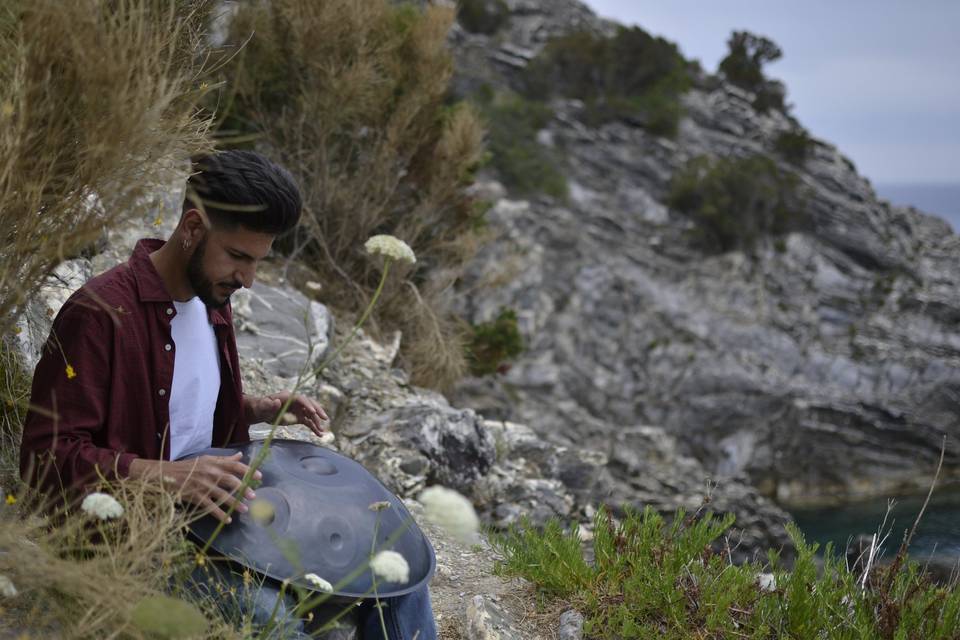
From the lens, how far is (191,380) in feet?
7.65

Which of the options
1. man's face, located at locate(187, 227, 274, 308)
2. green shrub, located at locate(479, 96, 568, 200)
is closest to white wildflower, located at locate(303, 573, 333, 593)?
man's face, located at locate(187, 227, 274, 308)

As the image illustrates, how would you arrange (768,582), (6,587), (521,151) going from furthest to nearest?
(521,151), (768,582), (6,587)

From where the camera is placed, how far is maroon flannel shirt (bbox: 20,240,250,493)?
1.89 meters

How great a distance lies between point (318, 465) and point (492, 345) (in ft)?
25.4

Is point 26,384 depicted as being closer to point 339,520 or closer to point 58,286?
point 58,286

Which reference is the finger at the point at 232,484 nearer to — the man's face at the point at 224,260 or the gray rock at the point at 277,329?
the man's face at the point at 224,260

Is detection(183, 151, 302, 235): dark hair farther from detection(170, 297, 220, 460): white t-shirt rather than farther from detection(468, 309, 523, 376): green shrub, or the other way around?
detection(468, 309, 523, 376): green shrub

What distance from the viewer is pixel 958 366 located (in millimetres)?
21125

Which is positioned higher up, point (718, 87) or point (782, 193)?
point (718, 87)

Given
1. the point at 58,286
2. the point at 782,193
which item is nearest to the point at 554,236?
the point at 782,193

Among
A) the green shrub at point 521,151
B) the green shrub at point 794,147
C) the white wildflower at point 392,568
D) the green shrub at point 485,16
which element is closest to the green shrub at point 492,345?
the white wildflower at point 392,568

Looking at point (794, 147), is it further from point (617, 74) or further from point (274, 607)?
point (274, 607)

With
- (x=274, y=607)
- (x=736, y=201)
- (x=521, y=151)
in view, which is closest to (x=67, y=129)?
(x=274, y=607)

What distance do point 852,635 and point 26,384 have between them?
3.15 metres
